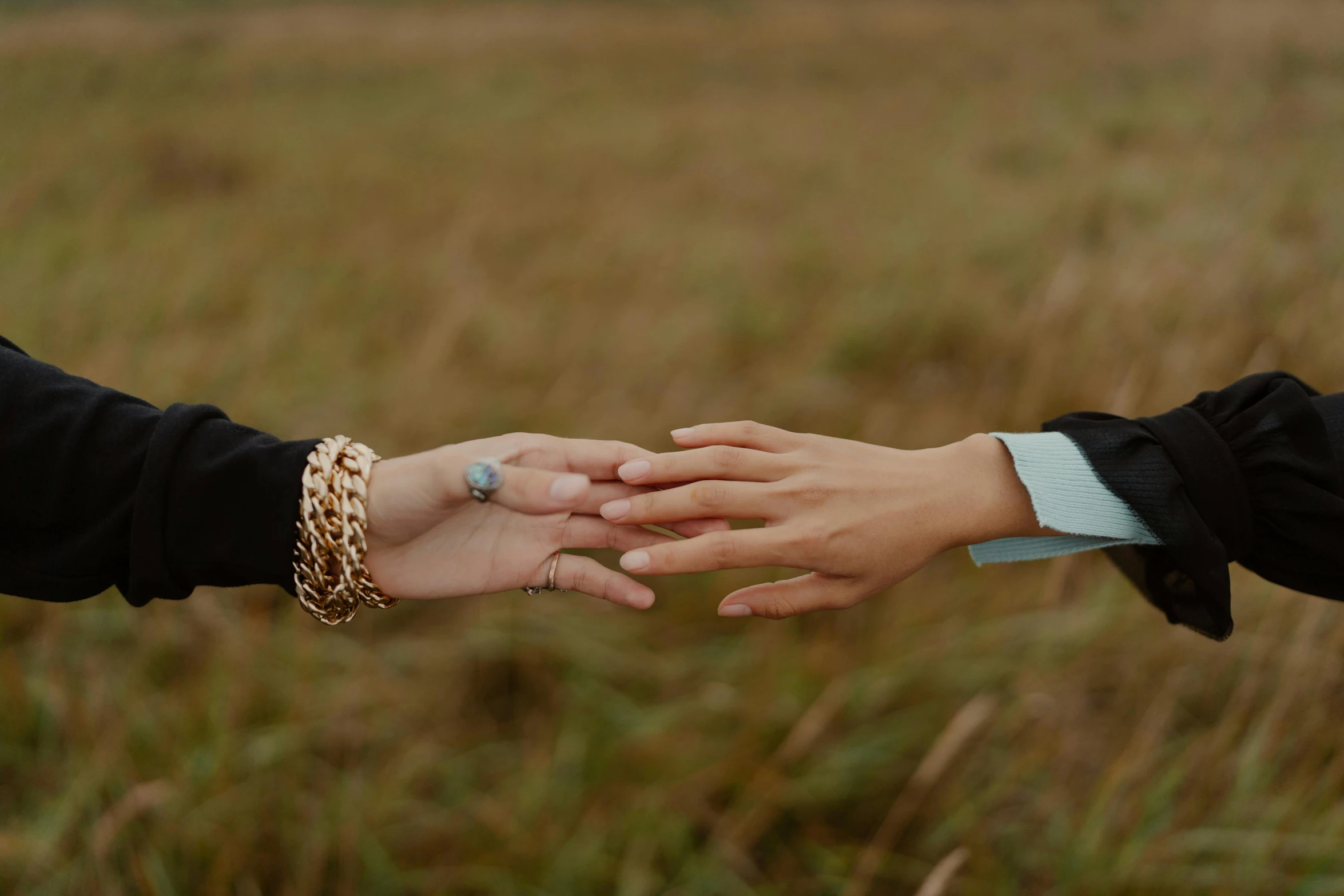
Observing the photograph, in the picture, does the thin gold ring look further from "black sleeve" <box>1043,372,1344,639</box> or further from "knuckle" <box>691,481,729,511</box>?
"black sleeve" <box>1043,372,1344,639</box>

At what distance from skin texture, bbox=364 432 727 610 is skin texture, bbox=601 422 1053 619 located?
0.07 meters

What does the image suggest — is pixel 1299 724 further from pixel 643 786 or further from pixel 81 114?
pixel 81 114

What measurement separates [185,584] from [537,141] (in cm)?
734

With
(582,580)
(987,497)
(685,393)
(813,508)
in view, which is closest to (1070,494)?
(987,497)

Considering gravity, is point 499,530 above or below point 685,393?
below

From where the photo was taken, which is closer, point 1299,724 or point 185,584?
point 185,584

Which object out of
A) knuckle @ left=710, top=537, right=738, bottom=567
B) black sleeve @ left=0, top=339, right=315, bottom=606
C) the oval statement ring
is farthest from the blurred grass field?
the oval statement ring

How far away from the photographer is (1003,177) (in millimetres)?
6367

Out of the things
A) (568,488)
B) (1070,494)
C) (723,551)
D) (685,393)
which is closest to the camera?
(568,488)

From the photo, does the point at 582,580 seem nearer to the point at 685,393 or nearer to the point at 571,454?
the point at 571,454

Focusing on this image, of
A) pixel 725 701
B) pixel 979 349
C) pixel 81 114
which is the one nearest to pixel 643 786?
pixel 725 701

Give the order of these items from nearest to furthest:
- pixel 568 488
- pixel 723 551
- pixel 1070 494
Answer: pixel 568 488, pixel 723 551, pixel 1070 494

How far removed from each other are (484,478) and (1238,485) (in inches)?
52.8

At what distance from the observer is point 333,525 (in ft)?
4.26
